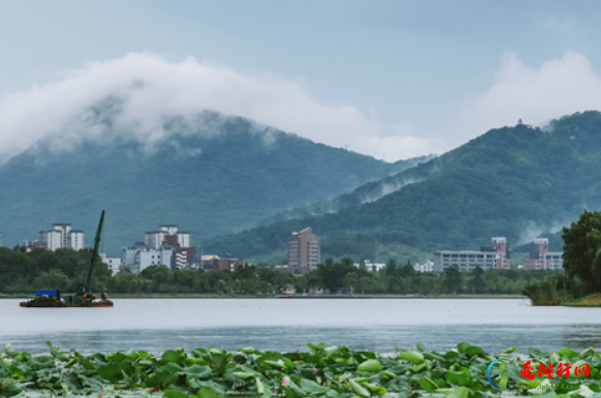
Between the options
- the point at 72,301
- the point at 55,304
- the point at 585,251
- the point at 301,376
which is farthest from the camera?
the point at 72,301

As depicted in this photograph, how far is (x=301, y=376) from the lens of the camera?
19188 mm

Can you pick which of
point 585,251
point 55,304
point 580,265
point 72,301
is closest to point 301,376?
point 585,251

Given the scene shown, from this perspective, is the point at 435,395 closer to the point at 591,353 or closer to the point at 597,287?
the point at 591,353

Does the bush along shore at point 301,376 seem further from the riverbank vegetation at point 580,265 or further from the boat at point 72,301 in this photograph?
the boat at point 72,301

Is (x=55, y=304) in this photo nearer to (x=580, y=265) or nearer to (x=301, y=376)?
(x=580, y=265)

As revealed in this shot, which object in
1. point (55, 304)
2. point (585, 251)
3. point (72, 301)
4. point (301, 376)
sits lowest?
point (301, 376)

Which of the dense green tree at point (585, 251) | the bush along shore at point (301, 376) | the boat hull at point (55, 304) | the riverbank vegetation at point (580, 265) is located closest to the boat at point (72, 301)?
the boat hull at point (55, 304)

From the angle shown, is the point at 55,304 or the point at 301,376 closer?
the point at 301,376

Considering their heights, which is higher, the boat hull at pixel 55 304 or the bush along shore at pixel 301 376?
the boat hull at pixel 55 304

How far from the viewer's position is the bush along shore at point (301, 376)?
17.3 m

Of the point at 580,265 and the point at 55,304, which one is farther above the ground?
the point at 580,265

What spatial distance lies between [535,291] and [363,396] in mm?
88229

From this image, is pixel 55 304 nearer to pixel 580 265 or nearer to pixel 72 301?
pixel 72 301

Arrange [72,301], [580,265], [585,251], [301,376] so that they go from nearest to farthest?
1. [301,376]
2. [585,251]
3. [580,265]
4. [72,301]
